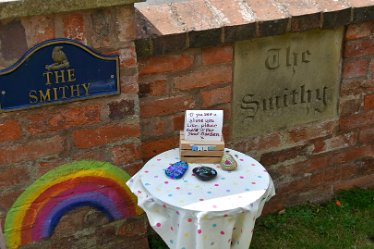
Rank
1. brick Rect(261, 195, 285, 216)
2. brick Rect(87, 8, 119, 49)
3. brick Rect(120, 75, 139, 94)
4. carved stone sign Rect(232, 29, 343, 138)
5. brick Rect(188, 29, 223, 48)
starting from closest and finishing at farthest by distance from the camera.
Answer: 1. brick Rect(87, 8, 119, 49)
2. brick Rect(120, 75, 139, 94)
3. brick Rect(188, 29, 223, 48)
4. carved stone sign Rect(232, 29, 343, 138)
5. brick Rect(261, 195, 285, 216)

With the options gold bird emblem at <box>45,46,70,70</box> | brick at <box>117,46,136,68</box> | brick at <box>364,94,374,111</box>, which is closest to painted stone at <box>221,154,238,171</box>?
brick at <box>117,46,136,68</box>

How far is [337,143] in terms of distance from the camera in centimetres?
351

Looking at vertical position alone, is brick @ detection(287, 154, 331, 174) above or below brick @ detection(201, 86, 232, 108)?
below

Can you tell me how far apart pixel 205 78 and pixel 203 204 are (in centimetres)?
86

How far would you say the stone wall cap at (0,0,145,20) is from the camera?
2158 millimetres

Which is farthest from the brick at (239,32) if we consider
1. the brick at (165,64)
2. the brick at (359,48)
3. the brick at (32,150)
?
the brick at (32,150)

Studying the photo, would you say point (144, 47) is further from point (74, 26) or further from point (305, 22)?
point (305, 22)

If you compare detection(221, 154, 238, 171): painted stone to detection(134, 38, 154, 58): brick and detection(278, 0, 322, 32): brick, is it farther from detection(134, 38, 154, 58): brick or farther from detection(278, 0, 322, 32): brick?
detection(278, 0, 322, 32): brick

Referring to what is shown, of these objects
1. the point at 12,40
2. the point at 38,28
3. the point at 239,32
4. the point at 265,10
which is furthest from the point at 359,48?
the point at 12,40

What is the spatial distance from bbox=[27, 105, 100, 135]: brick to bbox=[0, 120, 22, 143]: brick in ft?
0.17

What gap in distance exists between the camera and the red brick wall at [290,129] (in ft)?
9.32

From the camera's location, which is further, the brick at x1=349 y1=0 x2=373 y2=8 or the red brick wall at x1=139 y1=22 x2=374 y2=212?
the brick at x1=349 y1=0 x2=373 y2=8

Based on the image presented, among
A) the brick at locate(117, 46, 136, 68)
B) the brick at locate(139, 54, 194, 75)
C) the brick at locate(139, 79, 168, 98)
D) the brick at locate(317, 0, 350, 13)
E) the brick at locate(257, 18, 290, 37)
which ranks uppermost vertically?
the brick at locate(317, 0, 350, 13)

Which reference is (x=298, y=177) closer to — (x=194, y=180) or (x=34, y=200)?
(x=194, y=180)
